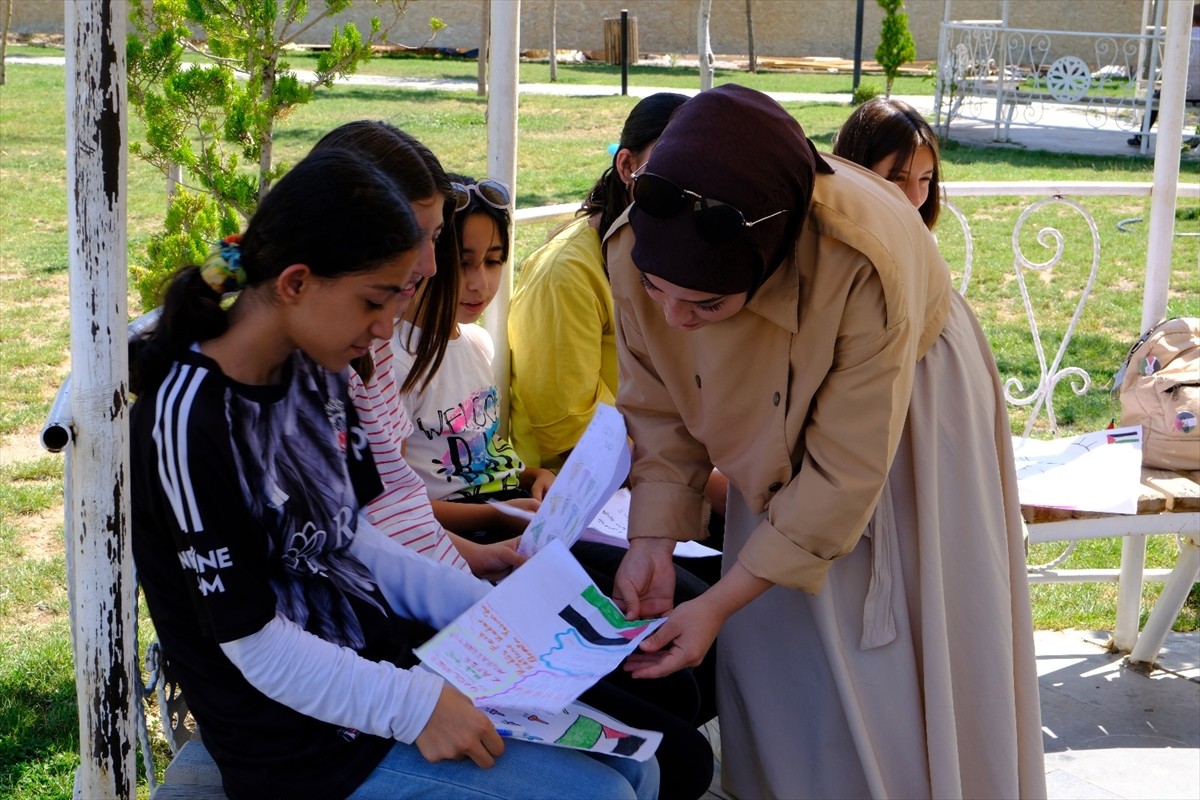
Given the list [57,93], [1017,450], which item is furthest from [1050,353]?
[57,93]

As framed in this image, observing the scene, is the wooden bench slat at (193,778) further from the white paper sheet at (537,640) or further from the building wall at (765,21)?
the building wall at (765,21)

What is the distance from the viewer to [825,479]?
195 centimetres

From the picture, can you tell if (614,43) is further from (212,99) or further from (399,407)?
(399,407)

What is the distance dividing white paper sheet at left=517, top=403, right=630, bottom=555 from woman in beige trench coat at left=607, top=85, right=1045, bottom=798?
0.19 ft

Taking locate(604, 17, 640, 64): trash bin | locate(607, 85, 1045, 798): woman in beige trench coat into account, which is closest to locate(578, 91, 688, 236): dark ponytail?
locate(607, 85, 1045, 798): woman in beige trench coat

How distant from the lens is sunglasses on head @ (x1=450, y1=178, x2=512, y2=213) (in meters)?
2.61

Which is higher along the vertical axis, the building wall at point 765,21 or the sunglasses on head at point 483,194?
the building wall at point 765,21

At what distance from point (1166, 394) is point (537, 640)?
2.25 meters

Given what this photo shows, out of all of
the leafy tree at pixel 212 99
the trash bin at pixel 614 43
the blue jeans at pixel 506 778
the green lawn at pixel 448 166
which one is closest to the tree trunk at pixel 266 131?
the leafy tree at pixel 212 99

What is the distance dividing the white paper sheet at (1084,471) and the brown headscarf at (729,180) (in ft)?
5.47

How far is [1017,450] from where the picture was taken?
3.58 meters

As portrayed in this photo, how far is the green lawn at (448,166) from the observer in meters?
3.41

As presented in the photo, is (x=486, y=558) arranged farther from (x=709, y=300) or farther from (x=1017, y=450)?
(x=1017, y=450)

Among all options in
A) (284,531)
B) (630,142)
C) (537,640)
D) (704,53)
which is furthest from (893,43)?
(284,531)
